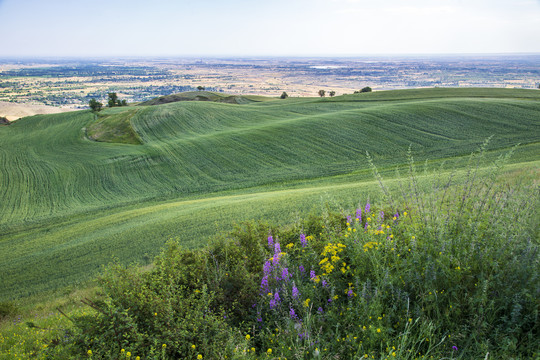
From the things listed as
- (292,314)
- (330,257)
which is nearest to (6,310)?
(292,314)

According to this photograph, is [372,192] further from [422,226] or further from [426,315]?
[426,315]

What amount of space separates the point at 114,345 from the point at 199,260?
91.6 inches

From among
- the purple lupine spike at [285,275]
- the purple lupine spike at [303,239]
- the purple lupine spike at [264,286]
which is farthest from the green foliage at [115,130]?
the purple lupine spike at [285,275]

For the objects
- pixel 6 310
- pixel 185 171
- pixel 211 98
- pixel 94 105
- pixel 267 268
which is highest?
pixel 211 98

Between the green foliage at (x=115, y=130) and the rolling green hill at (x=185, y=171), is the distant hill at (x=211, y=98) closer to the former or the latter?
the green foliage at (x=115, y=130)

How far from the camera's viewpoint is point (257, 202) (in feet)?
59.5

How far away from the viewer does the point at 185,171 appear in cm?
3394

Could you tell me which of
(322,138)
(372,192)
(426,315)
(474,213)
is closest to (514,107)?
(322,138)

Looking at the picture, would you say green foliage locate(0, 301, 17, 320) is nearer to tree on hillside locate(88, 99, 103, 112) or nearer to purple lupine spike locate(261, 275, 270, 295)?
purple lupine spike locate(261, 275, 270, 295)

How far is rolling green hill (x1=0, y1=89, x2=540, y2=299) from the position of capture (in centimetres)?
1541

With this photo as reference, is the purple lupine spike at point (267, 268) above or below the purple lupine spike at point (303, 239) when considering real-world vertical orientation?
below

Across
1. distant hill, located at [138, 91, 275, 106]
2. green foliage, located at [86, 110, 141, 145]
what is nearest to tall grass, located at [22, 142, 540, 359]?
green foliage, located at [86, 110, 141, 145]

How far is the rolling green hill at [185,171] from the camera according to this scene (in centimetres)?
1541

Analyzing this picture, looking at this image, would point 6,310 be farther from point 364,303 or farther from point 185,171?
point 185,171
